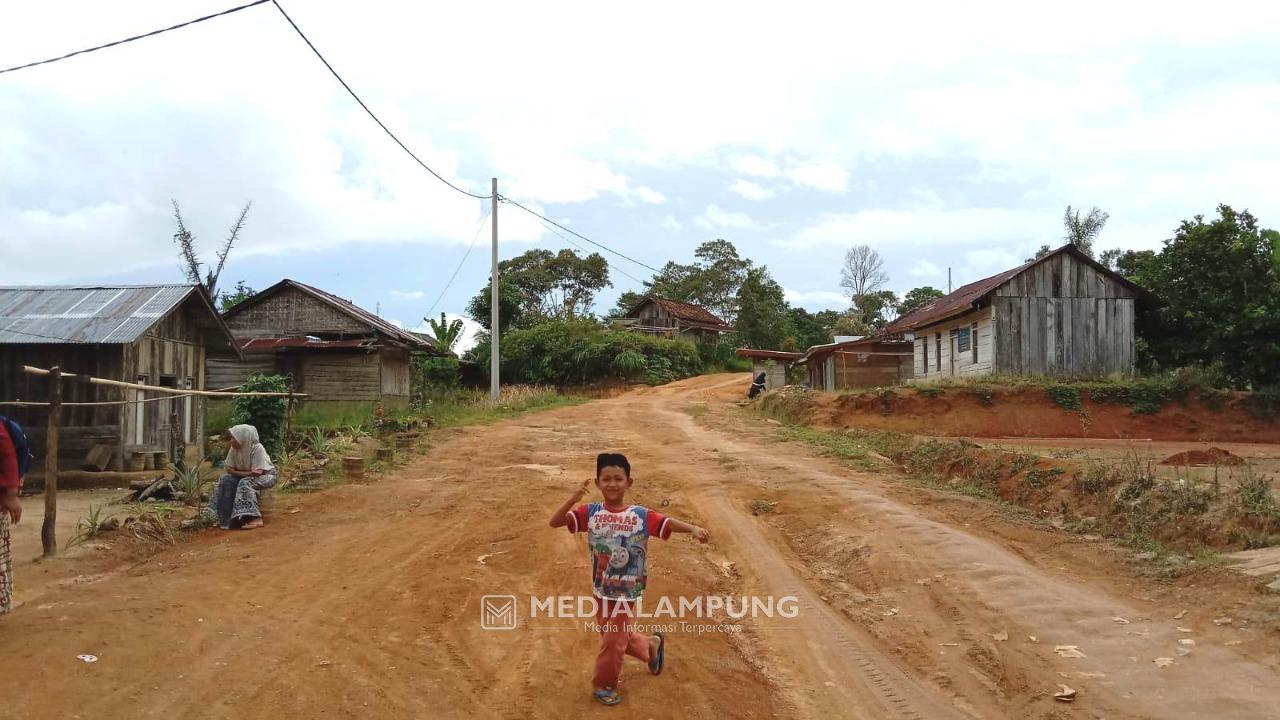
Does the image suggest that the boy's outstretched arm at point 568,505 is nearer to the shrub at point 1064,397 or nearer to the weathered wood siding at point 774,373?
the shrub at point 1064,397

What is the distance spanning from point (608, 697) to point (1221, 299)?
24.5 metres

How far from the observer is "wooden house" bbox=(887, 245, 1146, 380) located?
80.3ft

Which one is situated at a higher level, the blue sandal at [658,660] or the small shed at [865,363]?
the small shed at [865,363]

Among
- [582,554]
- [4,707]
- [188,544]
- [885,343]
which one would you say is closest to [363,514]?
[188,544]

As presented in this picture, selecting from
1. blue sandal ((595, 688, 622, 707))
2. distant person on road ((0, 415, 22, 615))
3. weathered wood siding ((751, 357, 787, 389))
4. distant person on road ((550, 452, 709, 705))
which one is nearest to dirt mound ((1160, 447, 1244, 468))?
distant person on road ((550, 452, 709, 705))

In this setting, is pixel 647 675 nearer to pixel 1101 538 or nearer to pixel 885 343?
pixel 1101 538

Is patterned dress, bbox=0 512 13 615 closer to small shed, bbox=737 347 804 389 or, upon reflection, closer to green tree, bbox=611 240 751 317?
small shed, bbox=737 347 804 389

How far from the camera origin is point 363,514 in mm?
10500

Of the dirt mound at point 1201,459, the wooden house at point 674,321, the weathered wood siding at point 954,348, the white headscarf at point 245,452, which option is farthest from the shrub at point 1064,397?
the wooden house at point 674,321

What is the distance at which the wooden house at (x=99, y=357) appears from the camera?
14.7m

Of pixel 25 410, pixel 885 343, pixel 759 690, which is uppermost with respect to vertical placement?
pixel 885 343

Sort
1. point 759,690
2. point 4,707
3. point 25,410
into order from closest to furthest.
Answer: point 4,707
point 759,690
point 25,410

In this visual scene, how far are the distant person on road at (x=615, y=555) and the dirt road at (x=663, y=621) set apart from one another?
0.26m

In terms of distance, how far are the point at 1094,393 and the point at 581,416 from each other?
13600 mm
